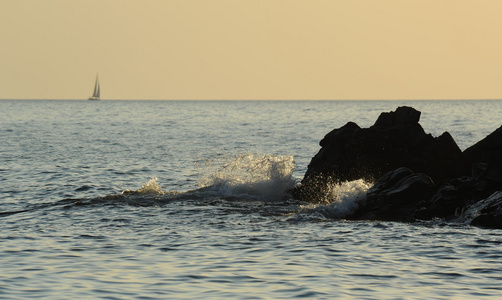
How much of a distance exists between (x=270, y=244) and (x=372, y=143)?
11.7m

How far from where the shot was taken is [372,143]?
2977 cm

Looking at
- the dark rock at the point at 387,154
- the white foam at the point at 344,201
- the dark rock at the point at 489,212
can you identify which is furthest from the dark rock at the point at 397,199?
the dark rock at the point at 387,154

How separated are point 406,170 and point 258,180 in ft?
26.1

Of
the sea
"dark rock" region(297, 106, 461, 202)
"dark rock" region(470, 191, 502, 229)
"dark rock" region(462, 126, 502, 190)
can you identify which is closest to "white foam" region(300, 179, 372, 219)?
the sea

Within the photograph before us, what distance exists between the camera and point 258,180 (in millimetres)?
32125

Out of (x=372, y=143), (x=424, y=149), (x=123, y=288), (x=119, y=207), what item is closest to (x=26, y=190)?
(x=119, y=207)

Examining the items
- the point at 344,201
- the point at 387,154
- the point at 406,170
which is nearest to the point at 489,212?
the point at 406,170

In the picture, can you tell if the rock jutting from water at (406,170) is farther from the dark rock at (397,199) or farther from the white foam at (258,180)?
the white foam at (258,180)

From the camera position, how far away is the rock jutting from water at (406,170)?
23.9m

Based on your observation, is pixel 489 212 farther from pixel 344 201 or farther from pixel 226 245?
pixel 226 245

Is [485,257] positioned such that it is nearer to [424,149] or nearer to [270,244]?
[270,244]

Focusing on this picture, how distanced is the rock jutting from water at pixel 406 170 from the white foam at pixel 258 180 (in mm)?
1026

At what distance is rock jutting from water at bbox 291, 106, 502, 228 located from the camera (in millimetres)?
23906

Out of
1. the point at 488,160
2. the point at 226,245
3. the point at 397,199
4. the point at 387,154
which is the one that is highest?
the point at 488,160
